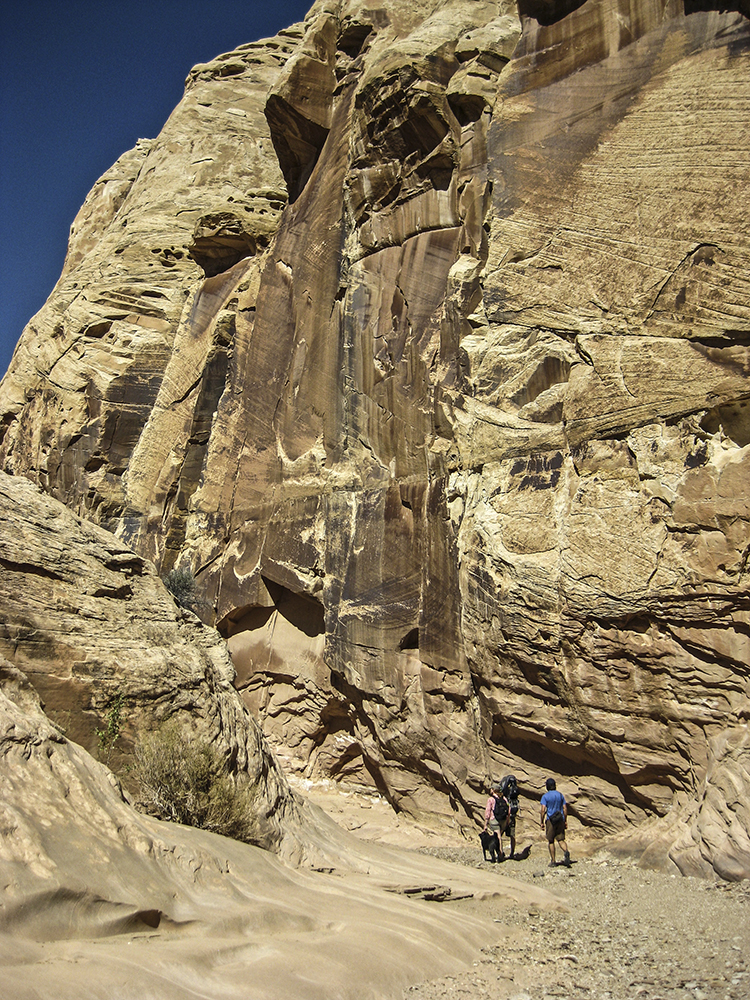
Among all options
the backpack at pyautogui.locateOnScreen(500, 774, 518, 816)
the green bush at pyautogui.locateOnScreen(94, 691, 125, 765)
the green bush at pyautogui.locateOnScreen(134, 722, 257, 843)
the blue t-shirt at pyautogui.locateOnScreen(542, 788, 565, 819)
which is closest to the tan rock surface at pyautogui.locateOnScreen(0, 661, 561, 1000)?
the green bush at pyautogui.locateOnScreen(134, 722, 257, 843)

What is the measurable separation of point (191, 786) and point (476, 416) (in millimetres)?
6976

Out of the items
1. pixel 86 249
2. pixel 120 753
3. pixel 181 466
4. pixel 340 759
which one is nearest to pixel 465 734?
pixel 340 759

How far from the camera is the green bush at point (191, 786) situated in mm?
5531

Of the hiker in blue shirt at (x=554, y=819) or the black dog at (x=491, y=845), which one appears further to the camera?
the black dog at (x=491, y=845)

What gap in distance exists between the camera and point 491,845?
9523 millimetres

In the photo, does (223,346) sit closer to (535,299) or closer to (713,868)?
(535,299)

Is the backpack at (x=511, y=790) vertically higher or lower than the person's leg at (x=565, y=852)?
higher

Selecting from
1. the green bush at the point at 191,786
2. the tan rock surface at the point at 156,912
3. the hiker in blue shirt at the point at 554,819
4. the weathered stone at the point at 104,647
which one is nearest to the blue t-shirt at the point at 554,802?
the hiker in blue shirt at the point at 554,819

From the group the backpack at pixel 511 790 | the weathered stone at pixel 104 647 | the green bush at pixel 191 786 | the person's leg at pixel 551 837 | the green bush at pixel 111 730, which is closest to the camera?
the green bush at pixel 191 786

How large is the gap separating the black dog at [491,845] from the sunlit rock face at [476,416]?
996mm

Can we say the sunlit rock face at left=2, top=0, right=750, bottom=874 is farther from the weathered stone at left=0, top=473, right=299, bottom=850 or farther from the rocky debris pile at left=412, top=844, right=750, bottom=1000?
the weathered stone at left=0, top=473, right=299, bottom=850

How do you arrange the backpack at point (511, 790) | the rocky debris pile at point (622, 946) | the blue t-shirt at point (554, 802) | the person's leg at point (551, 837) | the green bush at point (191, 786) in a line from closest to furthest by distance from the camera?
the rocky debris pile at point (622, 946), the green bush at point (191, 786), the person's leg at point (551, 837), the blue t-shirt at point (554, 802), the backpack at point (511, 790)

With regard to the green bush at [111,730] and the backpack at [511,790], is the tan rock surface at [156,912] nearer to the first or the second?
the green bush at [111,730]

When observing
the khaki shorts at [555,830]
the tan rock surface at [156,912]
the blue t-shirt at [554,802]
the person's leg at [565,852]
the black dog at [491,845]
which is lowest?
the black dog at [491,845]
